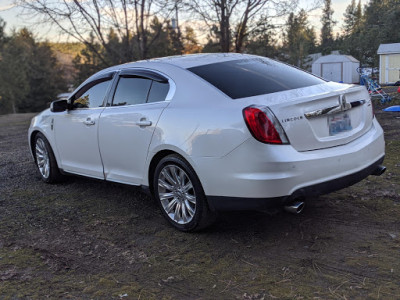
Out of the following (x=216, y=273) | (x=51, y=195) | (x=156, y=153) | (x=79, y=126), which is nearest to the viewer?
(x=216, y=273)

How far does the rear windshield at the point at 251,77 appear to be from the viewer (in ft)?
12.3

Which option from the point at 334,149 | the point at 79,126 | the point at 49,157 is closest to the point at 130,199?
the point at 79,126

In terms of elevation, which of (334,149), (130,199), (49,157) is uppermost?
(334,149)

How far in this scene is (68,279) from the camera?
3254 mm

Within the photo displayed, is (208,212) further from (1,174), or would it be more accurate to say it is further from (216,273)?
(1,174)

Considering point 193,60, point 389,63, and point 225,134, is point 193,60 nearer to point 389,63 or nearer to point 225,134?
point 225,134

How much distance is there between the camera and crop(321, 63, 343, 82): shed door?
3766 cm

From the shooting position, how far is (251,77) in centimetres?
399

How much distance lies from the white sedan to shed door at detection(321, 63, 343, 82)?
35.2m

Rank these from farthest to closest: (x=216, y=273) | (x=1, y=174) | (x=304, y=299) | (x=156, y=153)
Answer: (x=1, y=174) < (x=156, y=153) < (x=216, y=273) < (x=304, y=299)

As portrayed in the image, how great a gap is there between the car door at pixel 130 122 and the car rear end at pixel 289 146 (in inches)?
23.7

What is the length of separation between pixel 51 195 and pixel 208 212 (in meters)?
2.70

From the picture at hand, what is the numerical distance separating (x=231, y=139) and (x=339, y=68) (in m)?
37.3

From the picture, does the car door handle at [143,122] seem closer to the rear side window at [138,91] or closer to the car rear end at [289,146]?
the rear side window at [138,91]
